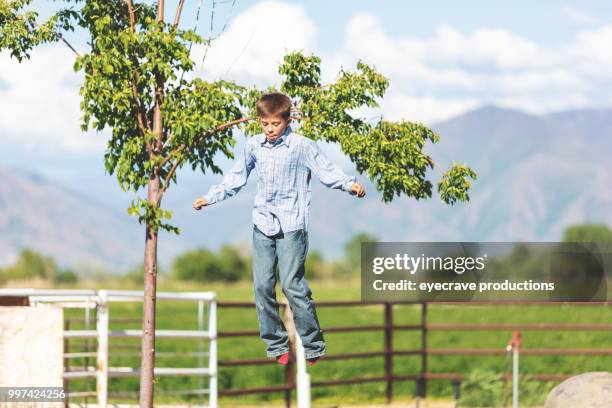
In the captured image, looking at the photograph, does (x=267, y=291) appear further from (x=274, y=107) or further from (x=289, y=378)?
(x=289, y=378)

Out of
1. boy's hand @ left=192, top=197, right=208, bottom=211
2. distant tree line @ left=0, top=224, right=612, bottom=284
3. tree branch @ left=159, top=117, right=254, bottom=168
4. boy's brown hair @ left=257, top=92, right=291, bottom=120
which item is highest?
distant tree line @ left=0, top=224, right=612, bottom=284

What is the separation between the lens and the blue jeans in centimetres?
677

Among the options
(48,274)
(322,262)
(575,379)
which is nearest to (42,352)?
(575,379)

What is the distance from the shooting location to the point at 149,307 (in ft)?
29.7

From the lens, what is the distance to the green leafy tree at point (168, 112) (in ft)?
26.9

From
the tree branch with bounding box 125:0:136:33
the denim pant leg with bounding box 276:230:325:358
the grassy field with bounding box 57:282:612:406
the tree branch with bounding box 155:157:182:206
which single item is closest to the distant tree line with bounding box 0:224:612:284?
the grassy field with bounding box 57:282:612:406

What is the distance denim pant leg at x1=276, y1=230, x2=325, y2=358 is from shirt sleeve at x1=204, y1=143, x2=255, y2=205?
54cm

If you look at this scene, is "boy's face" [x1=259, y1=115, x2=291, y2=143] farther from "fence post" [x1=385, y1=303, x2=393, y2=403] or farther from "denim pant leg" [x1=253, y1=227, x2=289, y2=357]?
"fence post" [x1=385, y1=303, x2=393, y2=403]

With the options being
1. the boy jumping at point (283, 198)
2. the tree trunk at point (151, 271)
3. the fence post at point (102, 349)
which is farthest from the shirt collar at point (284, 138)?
the fence post at point (102, 349)

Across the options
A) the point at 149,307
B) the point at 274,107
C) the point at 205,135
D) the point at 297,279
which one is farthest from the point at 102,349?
the point at 274,107

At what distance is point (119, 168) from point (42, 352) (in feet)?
7.16

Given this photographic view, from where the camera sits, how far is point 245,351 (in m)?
37.5

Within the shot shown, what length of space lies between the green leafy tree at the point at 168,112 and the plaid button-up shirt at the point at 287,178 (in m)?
1.21

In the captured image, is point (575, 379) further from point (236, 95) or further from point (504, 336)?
point (504, 336)
